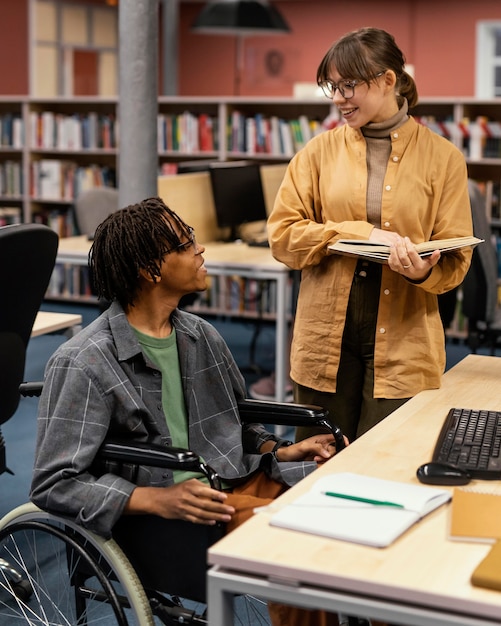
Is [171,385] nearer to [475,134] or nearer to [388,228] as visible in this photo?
[388,228]

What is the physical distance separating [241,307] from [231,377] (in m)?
4.73

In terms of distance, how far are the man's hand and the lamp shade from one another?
620cm

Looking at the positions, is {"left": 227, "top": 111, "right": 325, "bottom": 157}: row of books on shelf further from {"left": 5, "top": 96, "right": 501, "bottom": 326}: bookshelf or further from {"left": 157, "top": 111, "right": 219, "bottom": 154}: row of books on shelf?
{"left": 157, "top": 111, "right": 219, "bottom": 154}: row of books on shelf

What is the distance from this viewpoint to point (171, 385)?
206cm

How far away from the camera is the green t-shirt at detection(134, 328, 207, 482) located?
2033mm

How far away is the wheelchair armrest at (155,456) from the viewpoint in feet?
5.81

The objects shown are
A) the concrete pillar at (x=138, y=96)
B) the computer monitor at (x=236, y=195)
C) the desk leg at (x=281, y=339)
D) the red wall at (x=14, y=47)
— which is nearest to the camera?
the concrete pillar at (x=138, y=96)

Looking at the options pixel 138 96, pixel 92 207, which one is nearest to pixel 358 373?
pixel 138 96

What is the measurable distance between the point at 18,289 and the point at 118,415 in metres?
0.69

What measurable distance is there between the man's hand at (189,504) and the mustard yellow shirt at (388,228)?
0.77 meters

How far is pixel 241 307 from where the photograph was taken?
6.93m

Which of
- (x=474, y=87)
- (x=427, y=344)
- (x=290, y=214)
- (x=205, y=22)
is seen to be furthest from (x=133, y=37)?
(x=474, y=87)

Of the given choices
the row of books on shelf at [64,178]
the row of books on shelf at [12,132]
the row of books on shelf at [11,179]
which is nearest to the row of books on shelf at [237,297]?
the row of books on shelf at [64,178]

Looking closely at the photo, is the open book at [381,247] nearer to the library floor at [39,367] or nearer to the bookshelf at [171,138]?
the library floor at [39,367]
